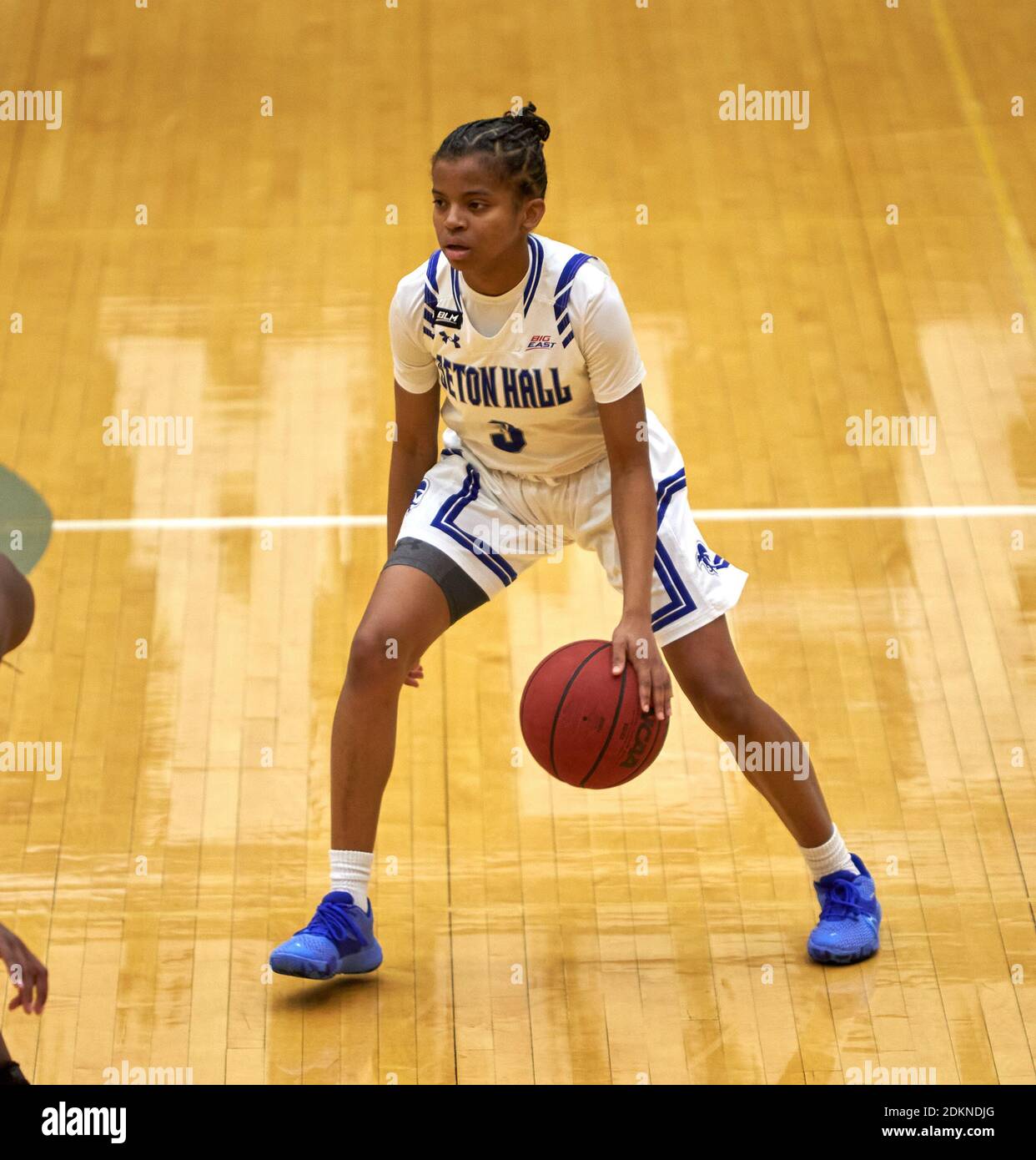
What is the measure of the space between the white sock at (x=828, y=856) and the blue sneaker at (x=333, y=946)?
106 cm

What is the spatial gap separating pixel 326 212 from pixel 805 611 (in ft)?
10.1

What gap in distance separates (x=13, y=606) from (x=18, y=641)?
12 centimetres

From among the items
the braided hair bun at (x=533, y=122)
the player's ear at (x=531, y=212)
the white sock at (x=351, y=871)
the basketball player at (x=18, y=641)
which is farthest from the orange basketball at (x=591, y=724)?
the basketball player at (x=18, y=641)

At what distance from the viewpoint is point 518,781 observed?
4844mm

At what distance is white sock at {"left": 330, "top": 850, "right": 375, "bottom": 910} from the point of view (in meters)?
3.81

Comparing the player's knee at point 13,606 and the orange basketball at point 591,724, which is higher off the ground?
the player's knee at point 13,606

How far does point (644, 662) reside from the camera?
3.60 meters

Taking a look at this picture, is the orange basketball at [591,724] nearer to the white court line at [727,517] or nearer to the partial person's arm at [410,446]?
the partial person's arm at [410,446]

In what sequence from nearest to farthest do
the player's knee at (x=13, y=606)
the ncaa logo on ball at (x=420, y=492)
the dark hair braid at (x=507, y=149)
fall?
1. the player's knee at (x=13, y=606)
2. the dark hair braid at (x=507, y=149)
3. the ncaa logo on ball at (x=420, y=492)

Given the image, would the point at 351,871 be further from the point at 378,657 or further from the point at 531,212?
the point at 531,212

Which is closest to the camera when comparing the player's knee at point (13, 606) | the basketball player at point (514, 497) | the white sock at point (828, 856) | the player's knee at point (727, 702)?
the player's knee at point (13, 606)

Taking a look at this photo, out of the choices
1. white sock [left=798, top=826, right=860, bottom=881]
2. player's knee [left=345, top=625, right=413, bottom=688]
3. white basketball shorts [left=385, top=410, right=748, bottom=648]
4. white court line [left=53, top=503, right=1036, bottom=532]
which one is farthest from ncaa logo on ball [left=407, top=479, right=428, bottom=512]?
white court line [left=53, top=503, right=1036, bottom=532]

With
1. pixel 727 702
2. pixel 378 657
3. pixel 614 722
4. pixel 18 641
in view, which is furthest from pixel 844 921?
pixel 18 641

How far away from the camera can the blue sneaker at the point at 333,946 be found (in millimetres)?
3697
